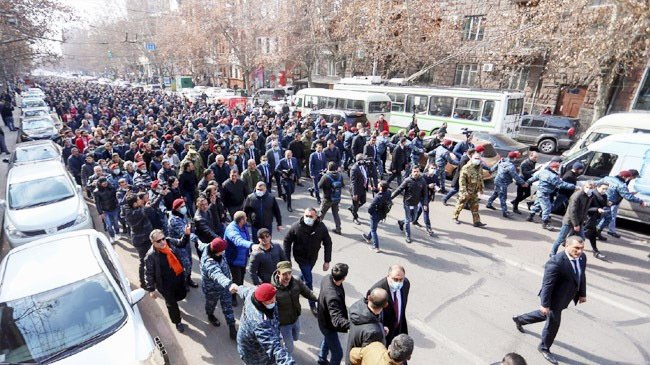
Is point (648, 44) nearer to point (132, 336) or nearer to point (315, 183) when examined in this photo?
point (315, 183)

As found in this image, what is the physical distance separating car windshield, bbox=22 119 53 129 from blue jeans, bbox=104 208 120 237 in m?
13.8

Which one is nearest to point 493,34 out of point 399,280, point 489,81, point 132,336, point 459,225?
point 489,81

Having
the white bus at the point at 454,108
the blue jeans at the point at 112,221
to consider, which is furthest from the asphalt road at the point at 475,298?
the white bus at the point at 454,108

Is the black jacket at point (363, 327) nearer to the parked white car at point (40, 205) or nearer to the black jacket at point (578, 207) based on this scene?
the black jacket at point (578, 207)

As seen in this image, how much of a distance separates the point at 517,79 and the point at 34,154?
86.8 feet

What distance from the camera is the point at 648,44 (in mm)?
13531

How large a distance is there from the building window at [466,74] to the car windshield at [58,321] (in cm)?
2768

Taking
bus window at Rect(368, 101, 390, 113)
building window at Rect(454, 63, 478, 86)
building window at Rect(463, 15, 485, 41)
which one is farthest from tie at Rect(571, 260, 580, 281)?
building window at Rect(454, 63, 478, 86)

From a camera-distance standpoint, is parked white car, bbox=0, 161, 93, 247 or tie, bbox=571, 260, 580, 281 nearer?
tie, bbox=571, 260, 580, 281

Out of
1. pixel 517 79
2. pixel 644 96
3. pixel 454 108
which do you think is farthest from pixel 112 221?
pixel 644 96

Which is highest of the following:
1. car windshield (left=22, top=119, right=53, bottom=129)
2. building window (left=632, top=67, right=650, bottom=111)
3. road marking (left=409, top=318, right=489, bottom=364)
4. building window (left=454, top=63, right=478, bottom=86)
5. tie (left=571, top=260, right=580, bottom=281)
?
building window (left=454, top=63, right=478, bottom=86)

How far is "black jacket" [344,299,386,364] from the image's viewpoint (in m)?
3.26

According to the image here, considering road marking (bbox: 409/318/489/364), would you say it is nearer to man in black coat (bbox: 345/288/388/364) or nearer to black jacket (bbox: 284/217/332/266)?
black jacket (bbox: 284/217/332/266)

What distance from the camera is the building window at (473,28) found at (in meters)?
25.1
